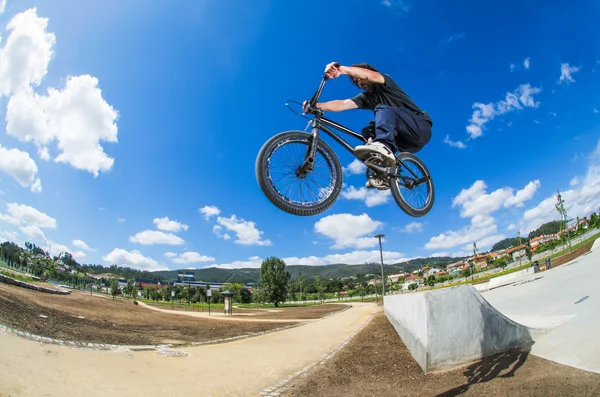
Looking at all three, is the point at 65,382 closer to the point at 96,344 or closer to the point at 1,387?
the point at 1,387

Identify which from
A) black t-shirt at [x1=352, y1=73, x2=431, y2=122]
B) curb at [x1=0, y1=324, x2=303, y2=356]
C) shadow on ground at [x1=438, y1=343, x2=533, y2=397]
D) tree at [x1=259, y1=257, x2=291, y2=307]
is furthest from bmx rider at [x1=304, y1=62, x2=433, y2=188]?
tree at [x1=259, y1=257, x2=291, y2=307]

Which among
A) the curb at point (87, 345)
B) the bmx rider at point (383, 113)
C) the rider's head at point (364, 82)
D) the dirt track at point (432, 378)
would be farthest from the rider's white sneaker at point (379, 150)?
the curb at point (87, 345)

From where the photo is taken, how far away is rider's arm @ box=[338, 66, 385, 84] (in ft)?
13.5

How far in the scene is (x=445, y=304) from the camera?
9.20 metres

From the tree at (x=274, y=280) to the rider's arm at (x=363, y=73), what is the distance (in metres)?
95.2

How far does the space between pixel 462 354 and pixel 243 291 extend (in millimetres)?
127799

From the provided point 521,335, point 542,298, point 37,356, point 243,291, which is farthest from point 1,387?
point 243,291

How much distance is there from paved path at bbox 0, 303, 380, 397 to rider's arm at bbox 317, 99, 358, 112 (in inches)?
399

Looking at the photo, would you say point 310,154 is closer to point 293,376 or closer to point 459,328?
point 459,328

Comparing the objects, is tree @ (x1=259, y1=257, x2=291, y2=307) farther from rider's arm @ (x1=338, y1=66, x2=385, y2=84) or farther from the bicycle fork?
rider's arm @ (x1=338, y1=66, x2=385, y2=84)

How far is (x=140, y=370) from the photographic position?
11188 mm

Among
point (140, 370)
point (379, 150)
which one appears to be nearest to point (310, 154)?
point (379, 150)

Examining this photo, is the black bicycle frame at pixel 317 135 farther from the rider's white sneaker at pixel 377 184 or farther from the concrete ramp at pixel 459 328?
the concrete ramp at pixel 459 328

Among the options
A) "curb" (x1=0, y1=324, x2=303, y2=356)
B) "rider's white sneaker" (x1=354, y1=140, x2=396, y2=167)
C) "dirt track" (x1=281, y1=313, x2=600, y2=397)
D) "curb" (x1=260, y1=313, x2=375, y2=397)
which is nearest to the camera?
"rider's white sneaker" (x1=354, y1=140, x2=396, y2=167)
